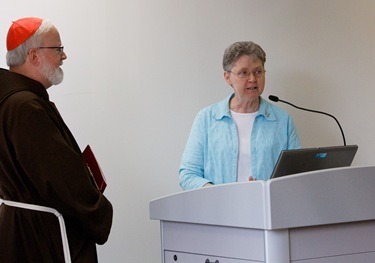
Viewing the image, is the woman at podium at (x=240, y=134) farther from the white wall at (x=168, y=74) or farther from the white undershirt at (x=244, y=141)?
the white wall at (x=168, y=74)

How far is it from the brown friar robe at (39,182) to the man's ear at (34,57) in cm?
10

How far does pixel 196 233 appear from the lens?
2.20m

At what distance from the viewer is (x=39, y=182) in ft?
7.28

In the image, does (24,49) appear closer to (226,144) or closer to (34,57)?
(34,57)

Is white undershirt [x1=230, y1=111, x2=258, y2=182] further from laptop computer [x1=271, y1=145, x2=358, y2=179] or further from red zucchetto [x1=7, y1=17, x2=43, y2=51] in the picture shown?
red zucchetto [x1=7, y1=17, x2=43, y2=51]

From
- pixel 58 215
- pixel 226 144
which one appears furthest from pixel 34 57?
pixel 226 144

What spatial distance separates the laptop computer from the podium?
295mm

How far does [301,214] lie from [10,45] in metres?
1.28

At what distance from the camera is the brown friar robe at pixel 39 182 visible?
87.3 inches

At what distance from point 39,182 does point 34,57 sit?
0.52 metres

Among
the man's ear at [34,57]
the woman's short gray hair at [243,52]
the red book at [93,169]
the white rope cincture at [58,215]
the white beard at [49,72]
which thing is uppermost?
the woman's short gray hair at [243,52]

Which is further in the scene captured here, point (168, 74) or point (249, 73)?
point (168, 74)

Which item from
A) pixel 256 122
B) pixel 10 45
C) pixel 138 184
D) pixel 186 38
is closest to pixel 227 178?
pixel 256 122

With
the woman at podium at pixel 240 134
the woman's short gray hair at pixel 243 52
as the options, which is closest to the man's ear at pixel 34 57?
the woman at podium at pixel 240 134
